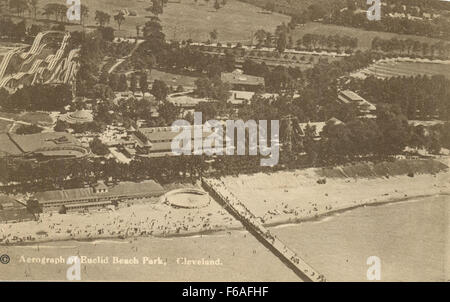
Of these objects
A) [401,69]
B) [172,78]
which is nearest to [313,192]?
[172,78]

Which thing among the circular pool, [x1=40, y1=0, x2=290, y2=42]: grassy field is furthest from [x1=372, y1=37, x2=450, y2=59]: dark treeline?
the circular pool

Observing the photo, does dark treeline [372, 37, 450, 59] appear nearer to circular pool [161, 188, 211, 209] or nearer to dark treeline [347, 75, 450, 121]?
dark treeline [347, 75, 450, 121]

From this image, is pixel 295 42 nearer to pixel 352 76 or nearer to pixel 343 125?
pixel 352 76

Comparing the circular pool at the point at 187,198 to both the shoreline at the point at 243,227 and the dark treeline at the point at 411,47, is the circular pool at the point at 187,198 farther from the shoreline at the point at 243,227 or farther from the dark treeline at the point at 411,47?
the dark treeline at the point at 411,47

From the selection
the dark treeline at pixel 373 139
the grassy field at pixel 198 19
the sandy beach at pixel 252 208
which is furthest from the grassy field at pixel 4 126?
the dark treeline at pixel 373 139
